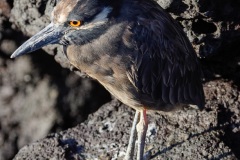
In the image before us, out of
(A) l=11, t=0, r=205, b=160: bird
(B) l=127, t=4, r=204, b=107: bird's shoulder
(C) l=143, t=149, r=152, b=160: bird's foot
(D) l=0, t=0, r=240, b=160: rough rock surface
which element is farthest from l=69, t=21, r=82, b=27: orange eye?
(C) l=143, t=149, r=152, b=160: bird's foot

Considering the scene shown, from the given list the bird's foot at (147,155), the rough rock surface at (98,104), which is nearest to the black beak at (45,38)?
→ the rough rock surface at (98,104)

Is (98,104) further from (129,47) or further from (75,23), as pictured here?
(75,23)

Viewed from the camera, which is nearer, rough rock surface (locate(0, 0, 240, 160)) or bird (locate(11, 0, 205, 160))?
bird (locate(11, 0, 205, 160))

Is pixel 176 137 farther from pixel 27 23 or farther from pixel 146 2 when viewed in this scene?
pixel 27 23

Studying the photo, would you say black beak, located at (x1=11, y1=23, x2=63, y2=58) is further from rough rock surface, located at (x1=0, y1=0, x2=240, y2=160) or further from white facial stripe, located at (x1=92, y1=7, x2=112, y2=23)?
rough rock surface, located at (x1=0, y1=0, x2=240, y2=160)

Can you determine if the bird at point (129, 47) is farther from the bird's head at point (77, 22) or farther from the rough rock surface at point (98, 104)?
the rough rock surface at point (98, 104)

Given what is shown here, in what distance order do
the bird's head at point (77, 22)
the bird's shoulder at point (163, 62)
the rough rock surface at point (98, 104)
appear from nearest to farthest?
the bird's head at point (77, 22)
the bird's shoulder at point (163, 62)
the rough rock surface at point (98, 104)

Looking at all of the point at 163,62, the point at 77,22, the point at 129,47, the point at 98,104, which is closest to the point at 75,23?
the point at 77,22
